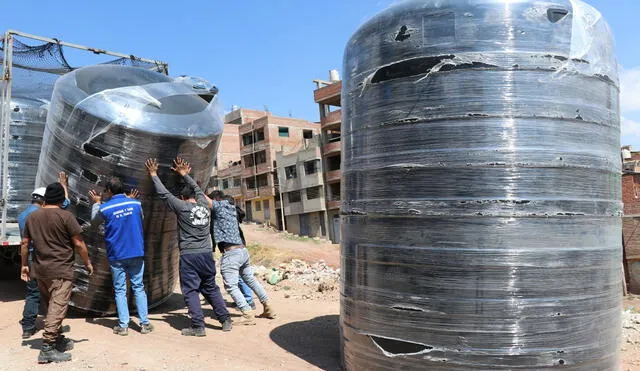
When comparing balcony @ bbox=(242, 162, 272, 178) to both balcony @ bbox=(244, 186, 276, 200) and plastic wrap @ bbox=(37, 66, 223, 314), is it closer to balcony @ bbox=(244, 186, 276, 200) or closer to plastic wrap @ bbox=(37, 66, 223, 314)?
balcony @ bbox=(244, 186, 276, 200)

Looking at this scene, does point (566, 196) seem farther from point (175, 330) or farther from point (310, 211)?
point (310, 211)

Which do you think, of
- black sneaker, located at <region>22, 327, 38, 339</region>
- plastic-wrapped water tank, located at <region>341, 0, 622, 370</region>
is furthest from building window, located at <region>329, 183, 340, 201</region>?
plastic-wrapped water tank, located at <region>341, 0, 622, 370</region>

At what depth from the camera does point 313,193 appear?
1531 inches

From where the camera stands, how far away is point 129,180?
452 cm

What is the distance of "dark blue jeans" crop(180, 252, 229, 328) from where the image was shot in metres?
4.73

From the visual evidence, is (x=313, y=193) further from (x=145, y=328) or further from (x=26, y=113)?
(x=145, y=328)

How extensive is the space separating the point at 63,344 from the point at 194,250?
1.36 metres

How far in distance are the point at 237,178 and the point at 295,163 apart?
10333 mm

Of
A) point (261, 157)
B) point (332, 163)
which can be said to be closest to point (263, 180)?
point (261, 157)

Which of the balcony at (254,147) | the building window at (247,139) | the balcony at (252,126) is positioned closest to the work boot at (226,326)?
the balcony at (254,147)

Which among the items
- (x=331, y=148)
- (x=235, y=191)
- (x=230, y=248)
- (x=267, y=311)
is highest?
(x=331, y=148)

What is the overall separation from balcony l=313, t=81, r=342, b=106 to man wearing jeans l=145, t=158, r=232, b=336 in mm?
31615

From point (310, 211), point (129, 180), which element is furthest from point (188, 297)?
point (310, 211)

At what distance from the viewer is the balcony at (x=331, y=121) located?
35.6 metres
